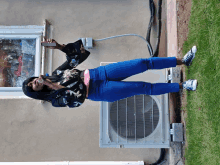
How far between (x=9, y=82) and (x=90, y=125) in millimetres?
1400

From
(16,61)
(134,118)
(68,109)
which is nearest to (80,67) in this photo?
A: (68,109)

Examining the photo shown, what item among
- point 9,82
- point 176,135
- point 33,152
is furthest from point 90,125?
point 9,82

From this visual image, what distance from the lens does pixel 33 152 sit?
Answer: 2.75m

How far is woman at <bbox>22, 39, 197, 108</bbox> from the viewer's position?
1668mm

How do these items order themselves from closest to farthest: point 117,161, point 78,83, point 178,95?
point 78,83 < point 178,95 < point 117,161

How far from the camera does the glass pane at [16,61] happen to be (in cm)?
300

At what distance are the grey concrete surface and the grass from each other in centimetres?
82

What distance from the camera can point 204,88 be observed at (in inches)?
76.3

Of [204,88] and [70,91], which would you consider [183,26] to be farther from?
[70,91]

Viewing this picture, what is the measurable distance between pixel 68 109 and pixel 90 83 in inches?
46.3

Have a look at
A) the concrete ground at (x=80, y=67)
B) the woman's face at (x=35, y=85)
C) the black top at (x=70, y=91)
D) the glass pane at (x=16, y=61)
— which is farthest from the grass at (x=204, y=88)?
the glass pane at (x=16, y=61)

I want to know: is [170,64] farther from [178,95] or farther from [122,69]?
[178,95]

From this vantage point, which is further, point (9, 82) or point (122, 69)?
point (9, 82)

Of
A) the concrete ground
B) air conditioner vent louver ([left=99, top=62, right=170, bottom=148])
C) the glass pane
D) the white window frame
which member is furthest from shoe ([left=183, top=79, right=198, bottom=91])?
the glass pane
